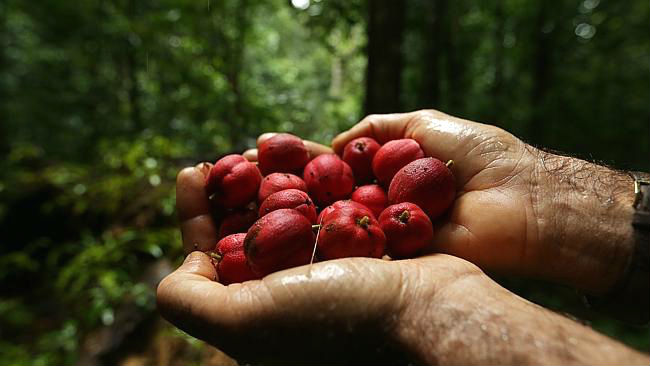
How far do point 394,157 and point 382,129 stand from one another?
0.53 meters

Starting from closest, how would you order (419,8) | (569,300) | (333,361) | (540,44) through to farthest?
(333,361) < (569,300) < (419,8) < (540,44)

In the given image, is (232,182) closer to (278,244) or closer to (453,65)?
(278,244)

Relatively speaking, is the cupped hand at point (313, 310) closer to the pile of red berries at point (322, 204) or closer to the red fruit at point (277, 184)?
the pile of red berries at point (322, 204)

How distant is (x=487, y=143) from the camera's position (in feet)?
8.61

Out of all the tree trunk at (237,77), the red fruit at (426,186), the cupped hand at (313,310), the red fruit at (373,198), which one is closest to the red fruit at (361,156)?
the red fruit at (373,198)

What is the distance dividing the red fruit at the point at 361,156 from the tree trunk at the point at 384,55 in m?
1.85

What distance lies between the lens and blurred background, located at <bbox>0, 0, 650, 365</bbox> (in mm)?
4570

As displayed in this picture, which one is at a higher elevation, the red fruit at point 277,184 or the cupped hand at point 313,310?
the red fruit at point 277,184

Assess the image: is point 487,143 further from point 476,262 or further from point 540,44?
point 540,44

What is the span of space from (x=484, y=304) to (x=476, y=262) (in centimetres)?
80

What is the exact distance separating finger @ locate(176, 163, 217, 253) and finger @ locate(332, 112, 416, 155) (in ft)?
3.80

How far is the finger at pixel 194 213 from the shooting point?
2.57m

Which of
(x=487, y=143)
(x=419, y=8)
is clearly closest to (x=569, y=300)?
(x=487, y=143)

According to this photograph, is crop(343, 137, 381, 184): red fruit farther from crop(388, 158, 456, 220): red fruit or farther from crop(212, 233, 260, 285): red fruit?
crop(212, 233, 260, 285): red fruit
